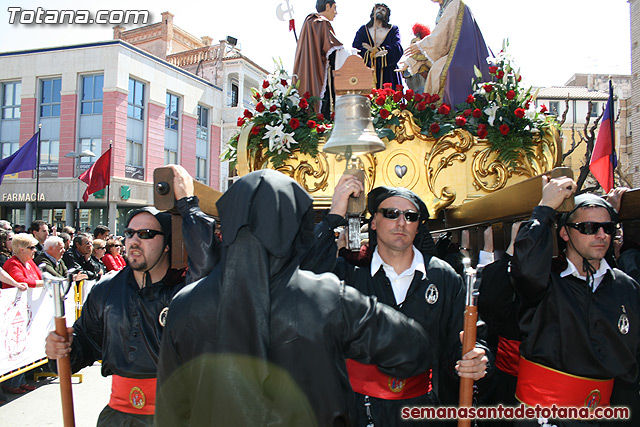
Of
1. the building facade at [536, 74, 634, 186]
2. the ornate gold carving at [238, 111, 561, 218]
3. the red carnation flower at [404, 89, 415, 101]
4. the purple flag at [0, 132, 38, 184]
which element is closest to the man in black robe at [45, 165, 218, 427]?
the ornate gold carving at [238, 111, 561, 218]

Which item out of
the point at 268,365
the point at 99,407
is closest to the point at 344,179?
the point at 268,365

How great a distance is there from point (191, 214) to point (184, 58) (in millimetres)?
27235

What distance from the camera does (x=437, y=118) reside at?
4.01 meters

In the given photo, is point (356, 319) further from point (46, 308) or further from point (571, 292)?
point (46, 308)

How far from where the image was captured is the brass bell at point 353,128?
2.76 metres

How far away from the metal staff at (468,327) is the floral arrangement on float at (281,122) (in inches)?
77.6

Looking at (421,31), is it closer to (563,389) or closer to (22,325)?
(563,389)

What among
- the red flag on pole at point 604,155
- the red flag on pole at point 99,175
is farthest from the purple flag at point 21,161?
the red flag on pole at point 604,155

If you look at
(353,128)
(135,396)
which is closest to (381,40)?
(353,128)

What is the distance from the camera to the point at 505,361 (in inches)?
135

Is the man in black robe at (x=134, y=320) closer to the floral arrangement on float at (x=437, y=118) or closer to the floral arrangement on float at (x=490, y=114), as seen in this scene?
the floral arrangement on float at (x=437, y=118)

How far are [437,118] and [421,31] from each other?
1.59 metres

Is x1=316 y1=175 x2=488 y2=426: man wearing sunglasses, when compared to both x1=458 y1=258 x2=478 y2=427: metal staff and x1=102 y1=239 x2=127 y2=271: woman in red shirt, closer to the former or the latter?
x1=458 y1=258 x2=478 y2=427: metal staff

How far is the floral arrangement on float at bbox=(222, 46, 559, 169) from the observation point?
3.87 m
